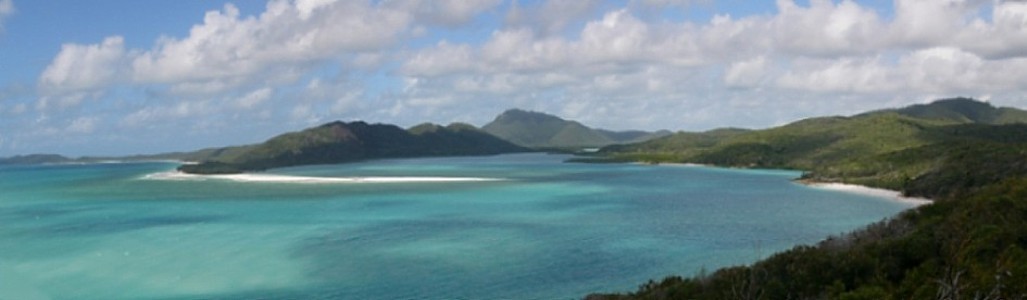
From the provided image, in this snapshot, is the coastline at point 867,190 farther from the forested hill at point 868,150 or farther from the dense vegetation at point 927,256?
the dense vegetation at point 927,256

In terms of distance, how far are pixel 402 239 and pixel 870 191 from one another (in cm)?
5239

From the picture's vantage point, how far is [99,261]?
3925cm

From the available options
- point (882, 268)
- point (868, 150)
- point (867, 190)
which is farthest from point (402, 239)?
point (868, 150)

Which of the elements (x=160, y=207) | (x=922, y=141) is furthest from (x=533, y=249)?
(x=922, y=141)

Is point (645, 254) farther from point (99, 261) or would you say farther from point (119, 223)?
point (119, 223)

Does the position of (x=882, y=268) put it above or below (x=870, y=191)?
above

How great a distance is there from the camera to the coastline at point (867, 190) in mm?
64775

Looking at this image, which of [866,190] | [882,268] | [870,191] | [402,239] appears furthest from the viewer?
[866,190]

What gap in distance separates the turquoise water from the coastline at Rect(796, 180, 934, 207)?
2.07 meters

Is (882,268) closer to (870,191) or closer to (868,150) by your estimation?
(870,191)

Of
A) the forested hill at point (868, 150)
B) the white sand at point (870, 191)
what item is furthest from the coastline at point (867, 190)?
the forested hill at point (868, 150)

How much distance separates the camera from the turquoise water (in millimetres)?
31922

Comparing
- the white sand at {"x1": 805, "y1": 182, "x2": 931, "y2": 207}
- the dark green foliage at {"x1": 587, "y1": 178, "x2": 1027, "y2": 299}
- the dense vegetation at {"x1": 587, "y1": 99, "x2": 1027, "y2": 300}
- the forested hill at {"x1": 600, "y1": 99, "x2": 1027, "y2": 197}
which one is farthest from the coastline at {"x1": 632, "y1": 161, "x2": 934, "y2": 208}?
the dark green foliage at {"x1": 587, "y1": 178, "x2": 1027, "y2": 299}

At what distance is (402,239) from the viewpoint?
44844mm
